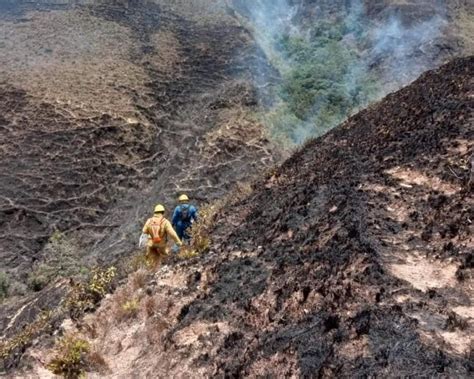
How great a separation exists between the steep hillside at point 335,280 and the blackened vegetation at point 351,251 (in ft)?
0.05

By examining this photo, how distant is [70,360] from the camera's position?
20.9 feet

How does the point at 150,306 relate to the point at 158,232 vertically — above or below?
above

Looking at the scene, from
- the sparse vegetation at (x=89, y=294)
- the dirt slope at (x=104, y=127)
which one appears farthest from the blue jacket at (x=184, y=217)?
the dirt slope at (x=104, y=127)

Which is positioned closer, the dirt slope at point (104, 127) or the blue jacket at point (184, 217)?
the blue jacket at point (184, 217)

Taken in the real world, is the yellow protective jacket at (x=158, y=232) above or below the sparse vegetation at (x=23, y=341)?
below

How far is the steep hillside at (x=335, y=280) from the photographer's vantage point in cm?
473

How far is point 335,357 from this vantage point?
4.67 meters

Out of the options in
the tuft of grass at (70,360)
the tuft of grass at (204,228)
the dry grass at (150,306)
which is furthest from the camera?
the tuft of grass at (204,228)

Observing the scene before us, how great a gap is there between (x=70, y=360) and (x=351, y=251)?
3.18 m

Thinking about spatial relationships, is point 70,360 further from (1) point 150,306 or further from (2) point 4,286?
(2) point 4,286

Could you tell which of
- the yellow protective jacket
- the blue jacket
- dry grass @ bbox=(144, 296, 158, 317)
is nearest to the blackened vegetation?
dry grass @ bbox=(144, 296, 158, 317)

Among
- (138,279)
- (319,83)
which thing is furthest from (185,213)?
(319,83)

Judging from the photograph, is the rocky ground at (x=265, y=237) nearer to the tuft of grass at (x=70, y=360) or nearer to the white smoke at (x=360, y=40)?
the tuft of grass at (x=70, y=360)

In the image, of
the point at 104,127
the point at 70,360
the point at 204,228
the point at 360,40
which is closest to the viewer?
the point at 70,360
